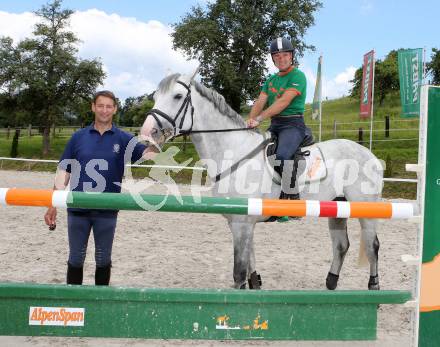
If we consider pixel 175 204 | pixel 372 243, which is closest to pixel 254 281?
pixel 372 243

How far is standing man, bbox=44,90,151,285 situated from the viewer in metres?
3.52

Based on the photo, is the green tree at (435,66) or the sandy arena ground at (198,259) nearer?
the sandy arena ground at (198,259)

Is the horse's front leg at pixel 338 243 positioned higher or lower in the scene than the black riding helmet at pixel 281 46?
lower

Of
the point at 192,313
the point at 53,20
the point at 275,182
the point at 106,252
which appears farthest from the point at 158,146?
the point at 53,20

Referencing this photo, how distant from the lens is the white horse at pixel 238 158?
4.05m

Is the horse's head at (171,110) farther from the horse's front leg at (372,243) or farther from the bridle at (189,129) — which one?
the horse's front leg at (372,243)

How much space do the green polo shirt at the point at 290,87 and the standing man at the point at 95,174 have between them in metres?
1.76

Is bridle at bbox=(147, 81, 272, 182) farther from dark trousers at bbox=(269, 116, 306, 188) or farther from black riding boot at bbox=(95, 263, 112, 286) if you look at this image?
black riding boot at bbox=(95, 263, 112, 286)

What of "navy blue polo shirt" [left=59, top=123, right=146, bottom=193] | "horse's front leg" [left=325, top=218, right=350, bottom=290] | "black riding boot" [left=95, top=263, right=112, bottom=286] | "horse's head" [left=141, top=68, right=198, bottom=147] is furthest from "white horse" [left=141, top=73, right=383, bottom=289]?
"black riding boot" [left=95, top=263, right=112, bottom=286]

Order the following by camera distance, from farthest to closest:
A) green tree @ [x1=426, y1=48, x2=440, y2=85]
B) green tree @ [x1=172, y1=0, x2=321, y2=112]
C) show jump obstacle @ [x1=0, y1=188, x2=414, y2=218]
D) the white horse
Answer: green tree @ [x1=426, y1=48, x2=440, y2=85] < green tree @ [x1=172, y1=0, x2=321, y2=112] < the white horse < show jump obstacle @ [x1=0, y1=188, x2=414, y2=218]

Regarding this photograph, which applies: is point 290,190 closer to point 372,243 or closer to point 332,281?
point 372,243

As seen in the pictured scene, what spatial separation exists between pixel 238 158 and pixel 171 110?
2.83ft

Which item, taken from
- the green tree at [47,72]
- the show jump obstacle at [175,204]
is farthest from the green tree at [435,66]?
the show jump obstacle at [175,204]

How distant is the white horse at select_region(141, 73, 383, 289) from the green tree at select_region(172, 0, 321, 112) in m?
26.5
